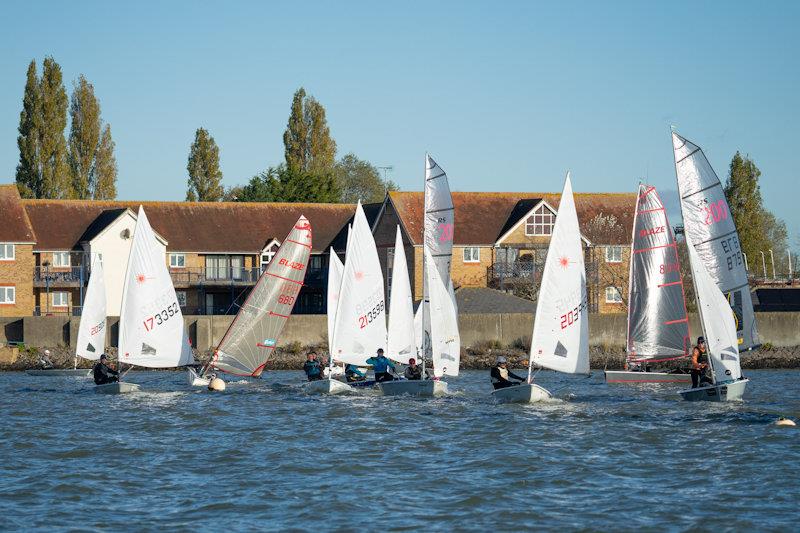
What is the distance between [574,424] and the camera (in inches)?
1065

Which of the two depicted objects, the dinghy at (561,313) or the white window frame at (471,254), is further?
the white window frame at (471,254)

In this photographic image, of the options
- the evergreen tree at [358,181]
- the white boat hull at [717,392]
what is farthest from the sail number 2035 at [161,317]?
the evergreen tree at [358,181]

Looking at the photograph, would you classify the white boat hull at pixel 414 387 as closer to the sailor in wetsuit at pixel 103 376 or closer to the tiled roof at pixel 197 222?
the sailor in wetsuit at pixel 103 376

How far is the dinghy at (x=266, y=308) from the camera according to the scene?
3588cm

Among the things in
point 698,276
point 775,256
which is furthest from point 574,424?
point 775,256

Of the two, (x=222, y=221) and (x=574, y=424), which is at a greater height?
(x=222, y=221)

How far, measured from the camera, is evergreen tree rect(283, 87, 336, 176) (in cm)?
9025

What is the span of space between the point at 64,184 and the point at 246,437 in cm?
5425

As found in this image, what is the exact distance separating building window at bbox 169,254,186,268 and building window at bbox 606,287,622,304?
23925mm

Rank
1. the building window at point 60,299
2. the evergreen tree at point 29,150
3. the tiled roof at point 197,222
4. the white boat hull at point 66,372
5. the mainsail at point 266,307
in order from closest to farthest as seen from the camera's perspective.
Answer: the mainsail at point 266,307
the white boat hull at point 66,372
the building window at point 60,299
the tiled roof at point 197,222
the evergreen tree at point 29,150

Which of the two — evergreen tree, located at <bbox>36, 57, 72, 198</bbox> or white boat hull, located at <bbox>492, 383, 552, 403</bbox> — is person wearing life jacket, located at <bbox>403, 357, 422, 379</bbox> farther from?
evergreen tree, located at <bbox>36, 57, 72, 198</bbox>

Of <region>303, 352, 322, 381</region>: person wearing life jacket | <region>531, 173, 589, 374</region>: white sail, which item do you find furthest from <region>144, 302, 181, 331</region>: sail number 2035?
<region>531, 173, 589, 374</region>: white sail

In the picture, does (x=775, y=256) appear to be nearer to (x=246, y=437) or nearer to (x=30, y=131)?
(x=30, y=131)

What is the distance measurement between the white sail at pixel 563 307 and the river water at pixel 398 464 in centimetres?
137
